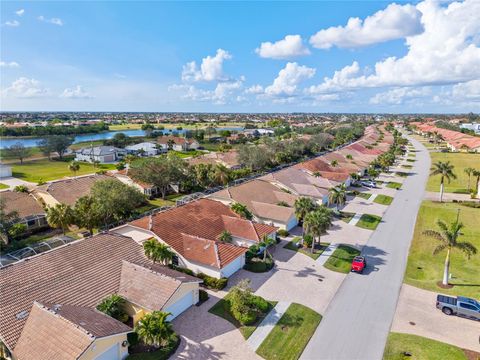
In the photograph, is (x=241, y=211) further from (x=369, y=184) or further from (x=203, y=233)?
(x=369, y=184)

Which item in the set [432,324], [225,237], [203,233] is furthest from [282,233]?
[432,324]

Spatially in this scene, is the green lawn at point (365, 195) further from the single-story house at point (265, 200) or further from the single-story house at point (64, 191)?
the single-story house at point (64, 191)

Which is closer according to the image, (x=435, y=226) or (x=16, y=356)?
(x=16, y=356)

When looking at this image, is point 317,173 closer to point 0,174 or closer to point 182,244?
point 182,244

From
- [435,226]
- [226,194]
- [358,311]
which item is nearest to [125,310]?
[358,311]

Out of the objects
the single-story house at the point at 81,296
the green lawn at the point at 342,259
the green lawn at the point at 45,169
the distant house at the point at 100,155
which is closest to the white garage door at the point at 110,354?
the single-story house at the point at 81,296
